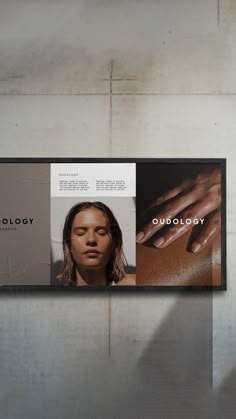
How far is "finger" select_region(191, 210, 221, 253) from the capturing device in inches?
133

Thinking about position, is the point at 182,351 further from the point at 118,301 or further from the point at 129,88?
the point at 129,88

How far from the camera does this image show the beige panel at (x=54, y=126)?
3.39 m

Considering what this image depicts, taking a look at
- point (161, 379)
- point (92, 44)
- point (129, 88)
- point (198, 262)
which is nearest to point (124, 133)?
point (129, 88)

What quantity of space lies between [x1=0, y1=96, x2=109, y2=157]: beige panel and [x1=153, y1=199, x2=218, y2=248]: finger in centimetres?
63

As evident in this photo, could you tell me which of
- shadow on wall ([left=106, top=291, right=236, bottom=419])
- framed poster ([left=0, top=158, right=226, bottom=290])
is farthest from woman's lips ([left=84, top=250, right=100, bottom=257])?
shadow on wall ([left=106, top=291, right=236, bottom=419])

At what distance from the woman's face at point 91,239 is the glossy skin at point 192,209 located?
214 mm

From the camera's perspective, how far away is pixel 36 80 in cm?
342

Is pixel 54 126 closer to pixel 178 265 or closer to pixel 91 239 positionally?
pixel 91 239

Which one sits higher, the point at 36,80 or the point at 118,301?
the point at 36,80

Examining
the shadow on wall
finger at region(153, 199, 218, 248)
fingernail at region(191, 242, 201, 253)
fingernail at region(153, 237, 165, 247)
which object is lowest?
the shadow on wall

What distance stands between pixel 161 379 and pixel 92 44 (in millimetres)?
2151

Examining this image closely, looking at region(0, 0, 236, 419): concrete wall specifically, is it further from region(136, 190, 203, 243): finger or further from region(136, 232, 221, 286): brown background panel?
region(136, 190, 203, 243): finger

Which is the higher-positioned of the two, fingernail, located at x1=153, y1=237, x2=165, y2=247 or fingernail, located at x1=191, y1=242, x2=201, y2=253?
fingernail, located at x1=153, y1=237, x2=165, y2=247

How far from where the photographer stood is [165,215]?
11.0ft
